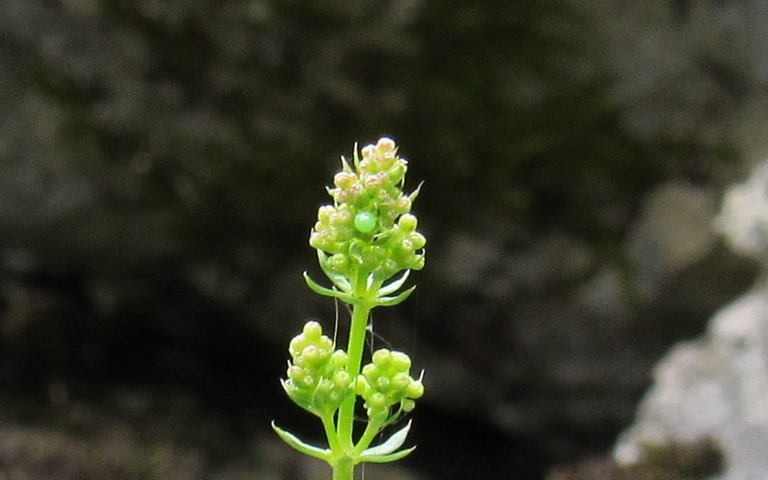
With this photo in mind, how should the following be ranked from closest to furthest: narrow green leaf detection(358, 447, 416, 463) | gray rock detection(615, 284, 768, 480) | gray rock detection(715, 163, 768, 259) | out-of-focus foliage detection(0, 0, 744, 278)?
narrow green leaf detection(358, 447, 416, 463) → gray rock detection(615, 284, 768, 480) → gray rock detection(715, 163, 768, 259) → out-of-focus foliage detection(0, 0, 744, 278)

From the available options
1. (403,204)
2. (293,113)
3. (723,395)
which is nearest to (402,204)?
(403,204)

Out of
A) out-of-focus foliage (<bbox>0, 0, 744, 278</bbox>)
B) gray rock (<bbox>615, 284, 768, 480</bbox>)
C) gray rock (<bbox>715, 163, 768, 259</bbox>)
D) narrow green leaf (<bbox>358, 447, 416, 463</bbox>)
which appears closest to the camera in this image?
narrow green leaf (<bbox>358, 447, 416, 463</bbox>)

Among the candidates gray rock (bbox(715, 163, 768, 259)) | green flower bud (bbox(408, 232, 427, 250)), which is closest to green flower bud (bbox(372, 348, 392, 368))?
green flower bud (bbox(408, 232, 427, 250))

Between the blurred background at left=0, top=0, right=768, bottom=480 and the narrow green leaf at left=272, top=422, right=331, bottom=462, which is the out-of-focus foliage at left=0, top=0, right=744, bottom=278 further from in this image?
the narrow green leaf at left=272, top=422, right=331, bottom=462

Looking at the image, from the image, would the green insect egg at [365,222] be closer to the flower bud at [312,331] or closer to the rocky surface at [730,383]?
the flower bud at [312,331]

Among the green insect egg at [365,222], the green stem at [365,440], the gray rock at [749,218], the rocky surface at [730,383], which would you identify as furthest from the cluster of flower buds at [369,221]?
the gray rock at [749,218]

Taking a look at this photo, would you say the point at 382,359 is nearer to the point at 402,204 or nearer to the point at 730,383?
the point at 402,204

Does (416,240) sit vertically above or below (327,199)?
below
